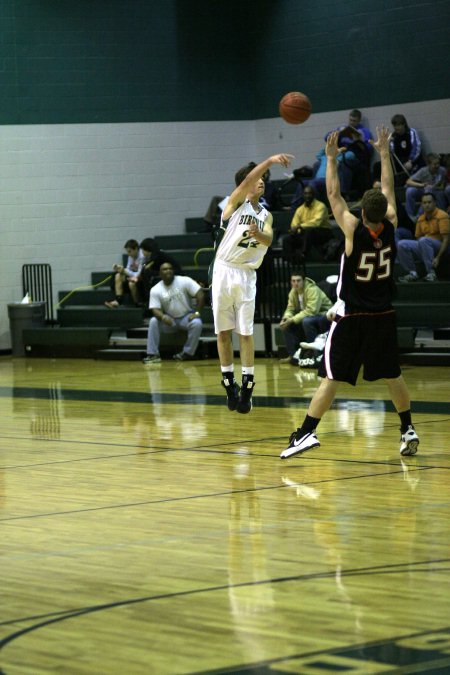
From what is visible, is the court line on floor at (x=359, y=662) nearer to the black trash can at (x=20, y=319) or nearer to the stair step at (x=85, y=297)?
the black trash can at (x=20, y=319)

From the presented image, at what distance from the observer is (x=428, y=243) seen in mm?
15102

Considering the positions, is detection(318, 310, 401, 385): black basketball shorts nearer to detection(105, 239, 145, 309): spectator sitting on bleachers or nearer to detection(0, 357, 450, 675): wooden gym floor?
detection(0, 357, 450, 675): wooden gym floor

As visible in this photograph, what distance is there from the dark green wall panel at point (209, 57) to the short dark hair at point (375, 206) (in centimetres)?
1079

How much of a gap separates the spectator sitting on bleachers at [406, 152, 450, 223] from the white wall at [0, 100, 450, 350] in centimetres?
161

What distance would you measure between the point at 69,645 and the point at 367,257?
3824mm

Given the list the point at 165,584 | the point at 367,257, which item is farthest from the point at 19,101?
the point at 165,584

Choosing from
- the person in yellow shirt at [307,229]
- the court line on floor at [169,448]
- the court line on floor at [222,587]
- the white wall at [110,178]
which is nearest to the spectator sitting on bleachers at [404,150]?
the white wall at [110,178]

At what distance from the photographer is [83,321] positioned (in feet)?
60.7

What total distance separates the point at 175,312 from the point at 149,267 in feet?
5.00

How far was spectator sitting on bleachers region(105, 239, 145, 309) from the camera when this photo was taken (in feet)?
58.4

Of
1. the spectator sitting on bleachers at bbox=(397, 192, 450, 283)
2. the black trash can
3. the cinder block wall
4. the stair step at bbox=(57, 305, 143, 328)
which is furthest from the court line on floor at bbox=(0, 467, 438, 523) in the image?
the black trash can

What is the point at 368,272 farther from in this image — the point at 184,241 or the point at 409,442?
the point at 184,241

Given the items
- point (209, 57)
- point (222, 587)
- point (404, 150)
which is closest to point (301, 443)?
point (222, 587)

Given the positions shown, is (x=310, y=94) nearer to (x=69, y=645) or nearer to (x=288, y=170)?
(x=288, y=170)
